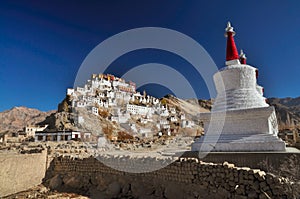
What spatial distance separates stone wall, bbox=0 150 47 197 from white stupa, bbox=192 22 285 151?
765 centimetres

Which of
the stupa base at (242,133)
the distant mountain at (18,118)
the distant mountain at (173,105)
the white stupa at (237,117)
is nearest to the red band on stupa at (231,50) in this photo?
the white stupa at (237,117)

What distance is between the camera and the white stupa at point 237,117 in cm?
897

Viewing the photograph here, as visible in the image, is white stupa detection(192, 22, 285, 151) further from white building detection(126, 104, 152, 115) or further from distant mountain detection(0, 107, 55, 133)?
distant mountain detection(0, 107, 55, 133)

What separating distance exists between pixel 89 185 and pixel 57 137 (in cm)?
3349

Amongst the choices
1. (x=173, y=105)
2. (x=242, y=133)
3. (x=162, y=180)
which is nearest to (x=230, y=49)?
(x=242, y=133)

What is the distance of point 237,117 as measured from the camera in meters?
9.79

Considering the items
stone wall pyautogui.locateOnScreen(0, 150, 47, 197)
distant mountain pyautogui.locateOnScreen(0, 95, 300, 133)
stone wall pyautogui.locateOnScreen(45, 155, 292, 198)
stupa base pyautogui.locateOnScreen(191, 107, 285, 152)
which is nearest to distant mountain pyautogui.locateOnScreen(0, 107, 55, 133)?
distant mountain pyautogui.locateOnScreen(0, 95, 300, 133)

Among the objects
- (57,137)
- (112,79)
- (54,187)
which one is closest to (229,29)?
(54,187)

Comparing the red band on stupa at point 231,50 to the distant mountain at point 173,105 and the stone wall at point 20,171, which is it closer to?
the stone wall at point 20,171

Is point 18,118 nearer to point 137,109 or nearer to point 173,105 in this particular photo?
point 137,109

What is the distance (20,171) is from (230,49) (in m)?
12.8

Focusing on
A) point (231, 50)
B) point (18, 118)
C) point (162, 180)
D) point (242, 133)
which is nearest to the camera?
point (162, 180)

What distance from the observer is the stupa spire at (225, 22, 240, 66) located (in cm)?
1204

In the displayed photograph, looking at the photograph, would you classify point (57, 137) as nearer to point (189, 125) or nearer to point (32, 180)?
point (32, 180)
